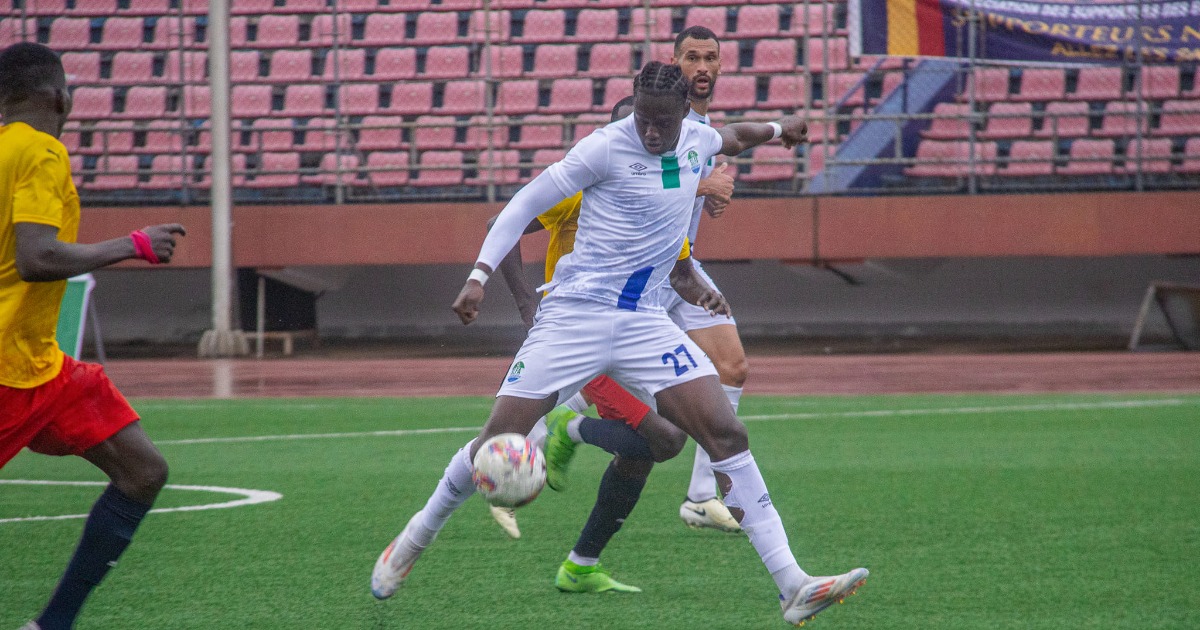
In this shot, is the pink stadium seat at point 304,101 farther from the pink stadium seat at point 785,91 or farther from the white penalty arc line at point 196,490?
the white penalty arc line at point 196,490

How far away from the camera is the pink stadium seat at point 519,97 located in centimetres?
2008

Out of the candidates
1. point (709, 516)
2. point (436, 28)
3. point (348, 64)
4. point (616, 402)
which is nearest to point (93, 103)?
point (348, 64)

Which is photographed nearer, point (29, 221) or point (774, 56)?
point (29, 221)

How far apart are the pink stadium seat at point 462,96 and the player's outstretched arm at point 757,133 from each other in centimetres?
1452

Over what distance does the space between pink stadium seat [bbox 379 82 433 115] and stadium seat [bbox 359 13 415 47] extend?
938 mm

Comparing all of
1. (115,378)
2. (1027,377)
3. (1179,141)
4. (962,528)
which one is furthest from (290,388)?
(1179,141)

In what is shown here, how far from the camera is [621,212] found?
4.70 meters

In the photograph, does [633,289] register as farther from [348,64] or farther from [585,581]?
[348,64]

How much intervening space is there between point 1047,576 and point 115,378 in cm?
1290

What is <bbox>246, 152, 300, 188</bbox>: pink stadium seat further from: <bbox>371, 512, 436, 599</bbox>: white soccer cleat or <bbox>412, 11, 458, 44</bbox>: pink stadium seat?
<bbox>371, 512, 436, 599</bbox>: white soccer cleat

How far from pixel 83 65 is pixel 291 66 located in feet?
11.5

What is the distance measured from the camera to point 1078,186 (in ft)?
59.5

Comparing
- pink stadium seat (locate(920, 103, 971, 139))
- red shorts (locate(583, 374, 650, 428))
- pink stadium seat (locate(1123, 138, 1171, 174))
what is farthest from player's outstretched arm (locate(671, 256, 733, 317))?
pink stadium seat (locate(1123, 138, 1171, 174))

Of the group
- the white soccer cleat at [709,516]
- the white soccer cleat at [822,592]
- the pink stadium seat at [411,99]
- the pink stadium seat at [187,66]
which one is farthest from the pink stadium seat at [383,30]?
the white soccer cleat at [822,592]
